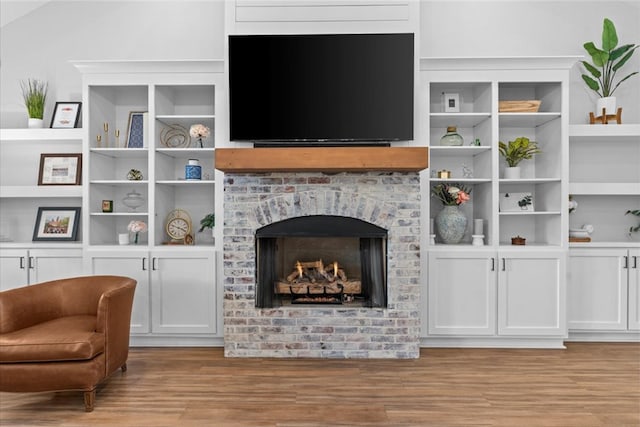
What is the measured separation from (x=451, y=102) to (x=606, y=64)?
1478 mm

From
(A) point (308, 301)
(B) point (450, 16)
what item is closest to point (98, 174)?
(A) point (308, 301)

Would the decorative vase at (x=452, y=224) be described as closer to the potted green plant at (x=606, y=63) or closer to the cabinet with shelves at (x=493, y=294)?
the cabinet with shelves at (x=493, y=294)

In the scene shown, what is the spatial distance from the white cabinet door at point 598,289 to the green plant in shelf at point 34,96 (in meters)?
4.91

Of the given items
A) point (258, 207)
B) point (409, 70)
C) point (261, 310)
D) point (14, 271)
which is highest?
point (409, 70)

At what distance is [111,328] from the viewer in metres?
2.98

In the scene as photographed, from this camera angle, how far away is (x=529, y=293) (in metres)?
3.91

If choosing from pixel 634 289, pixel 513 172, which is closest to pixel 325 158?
pixel 513 172

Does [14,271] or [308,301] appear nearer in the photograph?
[308,301]

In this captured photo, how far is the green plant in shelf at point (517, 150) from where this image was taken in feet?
13.2

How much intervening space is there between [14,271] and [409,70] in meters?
3.74

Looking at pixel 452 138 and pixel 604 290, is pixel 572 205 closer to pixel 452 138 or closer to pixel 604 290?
pixel 604 290

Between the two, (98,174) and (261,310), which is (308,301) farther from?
(98,174)

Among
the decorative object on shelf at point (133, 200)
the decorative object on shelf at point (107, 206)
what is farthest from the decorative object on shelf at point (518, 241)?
the decorative object on shelf at point (107, 206)

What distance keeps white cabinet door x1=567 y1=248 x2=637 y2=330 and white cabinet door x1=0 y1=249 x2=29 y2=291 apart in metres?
4.72
